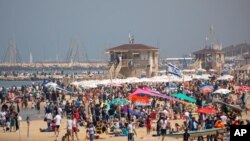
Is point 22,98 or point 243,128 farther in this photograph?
point 22,98

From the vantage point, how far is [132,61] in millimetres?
51250

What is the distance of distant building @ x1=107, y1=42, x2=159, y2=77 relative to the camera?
50725 mm

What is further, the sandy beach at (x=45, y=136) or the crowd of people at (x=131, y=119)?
the sandy beach at (x=45, y=136)

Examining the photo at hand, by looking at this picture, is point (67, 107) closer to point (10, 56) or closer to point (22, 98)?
point (22, 98)

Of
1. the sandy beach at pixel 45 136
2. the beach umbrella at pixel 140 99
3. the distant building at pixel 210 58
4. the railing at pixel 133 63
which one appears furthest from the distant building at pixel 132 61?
the sandy beach at pixel 45 136

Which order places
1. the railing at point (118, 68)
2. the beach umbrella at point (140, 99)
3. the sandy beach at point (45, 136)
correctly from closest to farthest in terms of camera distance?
the sandy beach at point (45, 136) < the beach umbrella at point (140, 99) < the railing at point (118, 68)

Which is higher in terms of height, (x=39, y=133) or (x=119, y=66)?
(x=119, y=66)

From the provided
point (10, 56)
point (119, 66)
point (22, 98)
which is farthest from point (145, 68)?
point (10, 56)

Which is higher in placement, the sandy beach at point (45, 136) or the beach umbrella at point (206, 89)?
the beach umbrella at point (206, 89)

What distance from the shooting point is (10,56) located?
170250mm

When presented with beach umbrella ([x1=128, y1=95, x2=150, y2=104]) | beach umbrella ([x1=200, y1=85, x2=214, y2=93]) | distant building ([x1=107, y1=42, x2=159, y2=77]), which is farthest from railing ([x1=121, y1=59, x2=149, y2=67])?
beach umbrella ([x1=128, y1=95, x2=150, y2=104])

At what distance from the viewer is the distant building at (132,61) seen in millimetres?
50725

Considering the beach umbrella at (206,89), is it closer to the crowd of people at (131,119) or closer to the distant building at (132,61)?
the crowd of people at (131,119)

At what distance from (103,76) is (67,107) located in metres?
22.8
